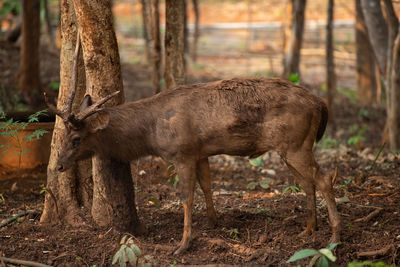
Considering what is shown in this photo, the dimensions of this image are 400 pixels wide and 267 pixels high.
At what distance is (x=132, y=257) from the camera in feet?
16.5

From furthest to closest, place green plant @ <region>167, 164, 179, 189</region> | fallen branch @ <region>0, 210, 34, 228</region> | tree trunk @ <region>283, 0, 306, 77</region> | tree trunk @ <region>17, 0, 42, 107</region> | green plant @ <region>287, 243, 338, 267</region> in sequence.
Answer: tree trunk @ <region>283, 0, 306, 77</region>
tree trunk @ <region>17, 0, 42, 107</region>
green plant @ <region>167, 164, 179, 189</region>
fallen branch @ <region>0, 210, 34, 228</region>
green plant @ <region>287, 243, 338, 267</region>

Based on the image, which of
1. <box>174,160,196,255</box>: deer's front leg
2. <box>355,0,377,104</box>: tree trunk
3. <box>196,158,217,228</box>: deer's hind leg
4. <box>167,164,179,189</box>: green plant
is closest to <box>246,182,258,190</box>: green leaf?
<box>167,164,179,189</box>: green plant

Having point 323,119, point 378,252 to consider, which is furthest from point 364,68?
point 378,252

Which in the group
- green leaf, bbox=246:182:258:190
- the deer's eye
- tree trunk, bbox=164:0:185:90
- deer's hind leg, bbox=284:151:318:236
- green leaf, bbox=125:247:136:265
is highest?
tree trunk, bbox=164:0:185:90

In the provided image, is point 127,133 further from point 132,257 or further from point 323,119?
point 323,119

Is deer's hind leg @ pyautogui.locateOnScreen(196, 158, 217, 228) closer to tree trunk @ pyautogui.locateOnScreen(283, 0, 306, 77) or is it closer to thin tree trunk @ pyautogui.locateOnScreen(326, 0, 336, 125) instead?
thin tree trunk @ pyautogui.locateOnScreen(326, 0, 336, 125)

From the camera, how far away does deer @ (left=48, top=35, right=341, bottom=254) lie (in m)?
5.75

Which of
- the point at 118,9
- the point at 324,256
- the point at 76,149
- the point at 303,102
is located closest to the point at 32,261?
the point at 76,149

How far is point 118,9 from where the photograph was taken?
38.5m

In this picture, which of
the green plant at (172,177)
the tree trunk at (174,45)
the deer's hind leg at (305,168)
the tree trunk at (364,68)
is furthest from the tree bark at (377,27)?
the tree trunk at (364,68)

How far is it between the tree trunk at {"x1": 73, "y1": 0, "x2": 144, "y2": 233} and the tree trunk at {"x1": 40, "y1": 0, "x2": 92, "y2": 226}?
45 cm

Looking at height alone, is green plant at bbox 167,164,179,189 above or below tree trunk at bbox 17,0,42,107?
below

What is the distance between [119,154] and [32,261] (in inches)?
57.9

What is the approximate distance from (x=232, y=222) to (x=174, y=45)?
2.95m
